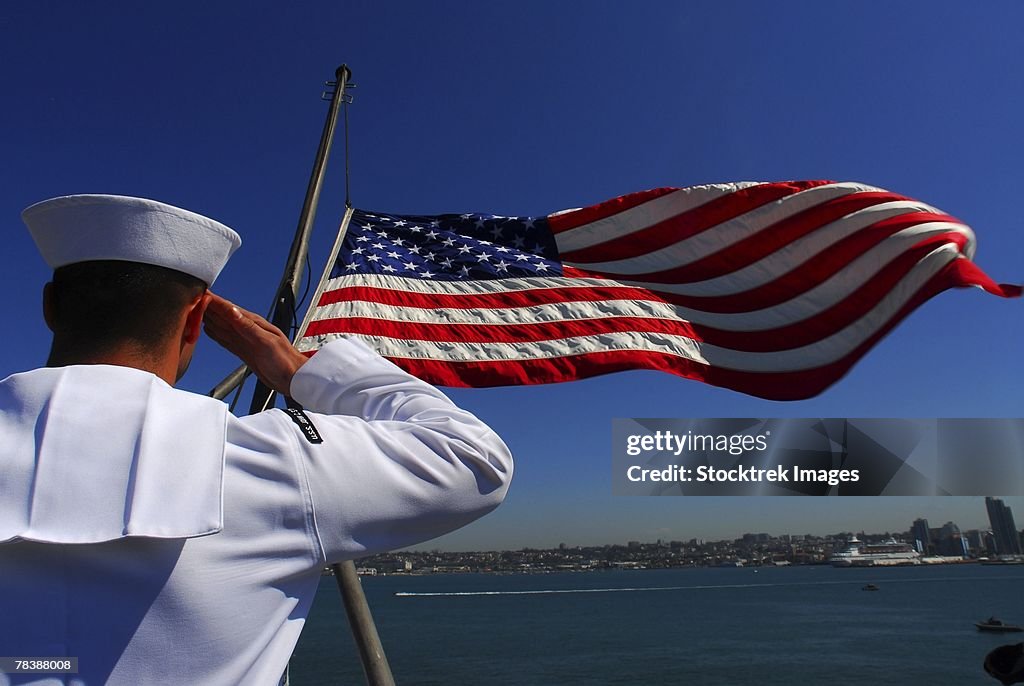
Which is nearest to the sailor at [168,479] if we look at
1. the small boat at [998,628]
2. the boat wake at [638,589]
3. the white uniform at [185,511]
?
the white uniform at [185,511]

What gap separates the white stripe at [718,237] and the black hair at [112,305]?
154 inches

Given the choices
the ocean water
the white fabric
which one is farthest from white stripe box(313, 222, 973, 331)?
the ocean water

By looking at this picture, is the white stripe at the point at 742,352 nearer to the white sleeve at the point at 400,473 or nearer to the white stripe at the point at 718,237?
the white stripe at the point at 718,237

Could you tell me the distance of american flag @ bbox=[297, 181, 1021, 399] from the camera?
424 cm

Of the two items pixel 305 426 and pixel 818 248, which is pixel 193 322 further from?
pixel 818 248

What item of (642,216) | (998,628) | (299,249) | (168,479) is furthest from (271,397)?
(998,628)

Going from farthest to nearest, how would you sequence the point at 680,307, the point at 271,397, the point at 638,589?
1. the point at 638,589
2. the point at 680,307
3. the point at 271,397

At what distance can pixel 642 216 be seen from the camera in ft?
15.6

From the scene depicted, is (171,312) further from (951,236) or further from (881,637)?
(881,637)

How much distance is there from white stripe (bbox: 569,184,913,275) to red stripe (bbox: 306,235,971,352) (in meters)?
0.43

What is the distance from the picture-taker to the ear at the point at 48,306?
0.90 meters

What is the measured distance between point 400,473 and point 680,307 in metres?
3.93

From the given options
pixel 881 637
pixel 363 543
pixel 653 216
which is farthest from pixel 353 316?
pixel 881 637

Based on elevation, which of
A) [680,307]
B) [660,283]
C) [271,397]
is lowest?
[271,397]
